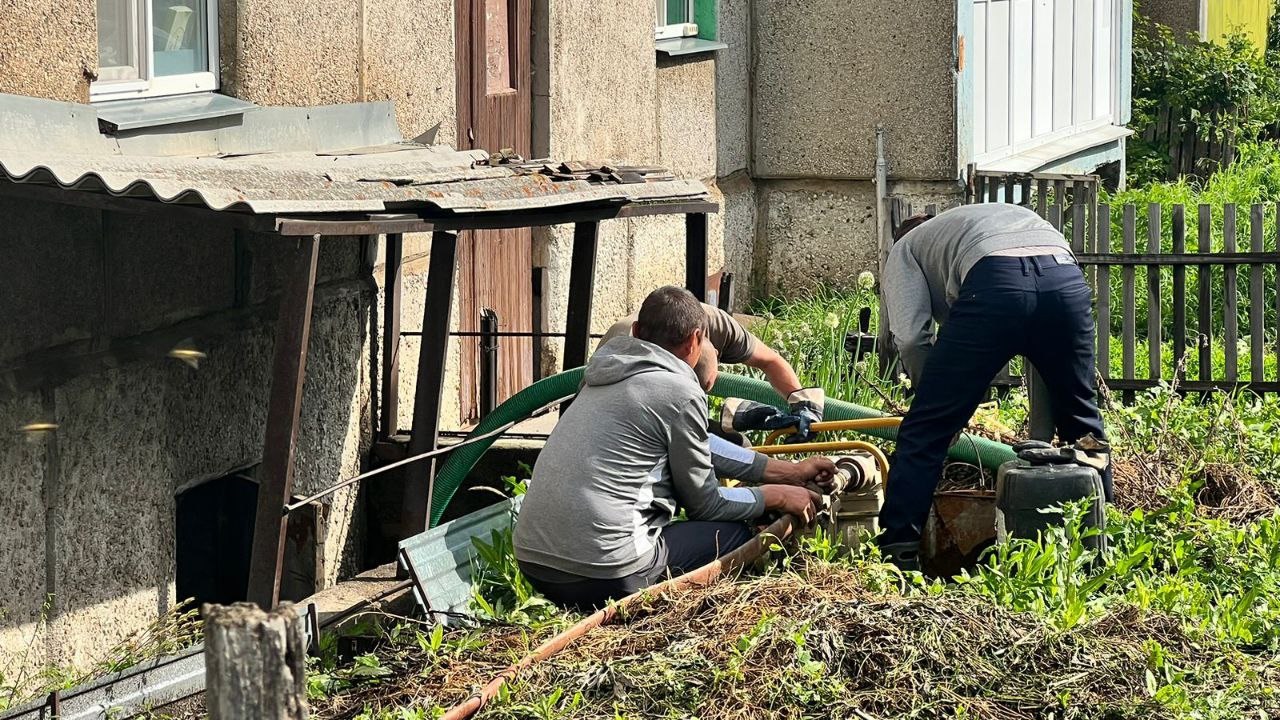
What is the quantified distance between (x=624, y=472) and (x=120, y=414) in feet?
5.83

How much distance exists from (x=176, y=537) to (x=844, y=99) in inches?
297

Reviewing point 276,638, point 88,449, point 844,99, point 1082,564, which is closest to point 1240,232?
point 844,99

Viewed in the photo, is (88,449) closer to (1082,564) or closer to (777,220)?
(1082,564)

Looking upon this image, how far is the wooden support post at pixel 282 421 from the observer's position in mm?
5031

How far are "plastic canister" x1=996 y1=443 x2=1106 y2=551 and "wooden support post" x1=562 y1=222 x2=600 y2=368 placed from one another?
2.31 meters

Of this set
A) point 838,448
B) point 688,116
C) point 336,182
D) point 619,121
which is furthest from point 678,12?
point 336,182

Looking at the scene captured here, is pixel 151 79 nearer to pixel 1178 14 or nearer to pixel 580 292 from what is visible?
pixel 580 292

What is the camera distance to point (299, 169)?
17.3ft

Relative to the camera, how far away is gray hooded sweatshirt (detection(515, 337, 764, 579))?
201 inches

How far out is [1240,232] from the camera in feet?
40.5

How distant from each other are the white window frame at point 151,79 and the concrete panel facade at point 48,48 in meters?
0.16

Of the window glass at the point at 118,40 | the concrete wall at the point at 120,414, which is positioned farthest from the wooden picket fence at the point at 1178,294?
the window glass at the point at 118,40

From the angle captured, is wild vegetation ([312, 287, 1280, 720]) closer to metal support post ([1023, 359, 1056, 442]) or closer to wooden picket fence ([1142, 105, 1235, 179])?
metal support post ([1023, 359, 1056, 442])

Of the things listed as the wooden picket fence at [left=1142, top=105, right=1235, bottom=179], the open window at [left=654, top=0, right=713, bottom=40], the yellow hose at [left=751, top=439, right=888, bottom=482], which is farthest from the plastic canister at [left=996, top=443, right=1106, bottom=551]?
the wooden picket fence at [left=1142, top=105, right=1235, bottom=179]
